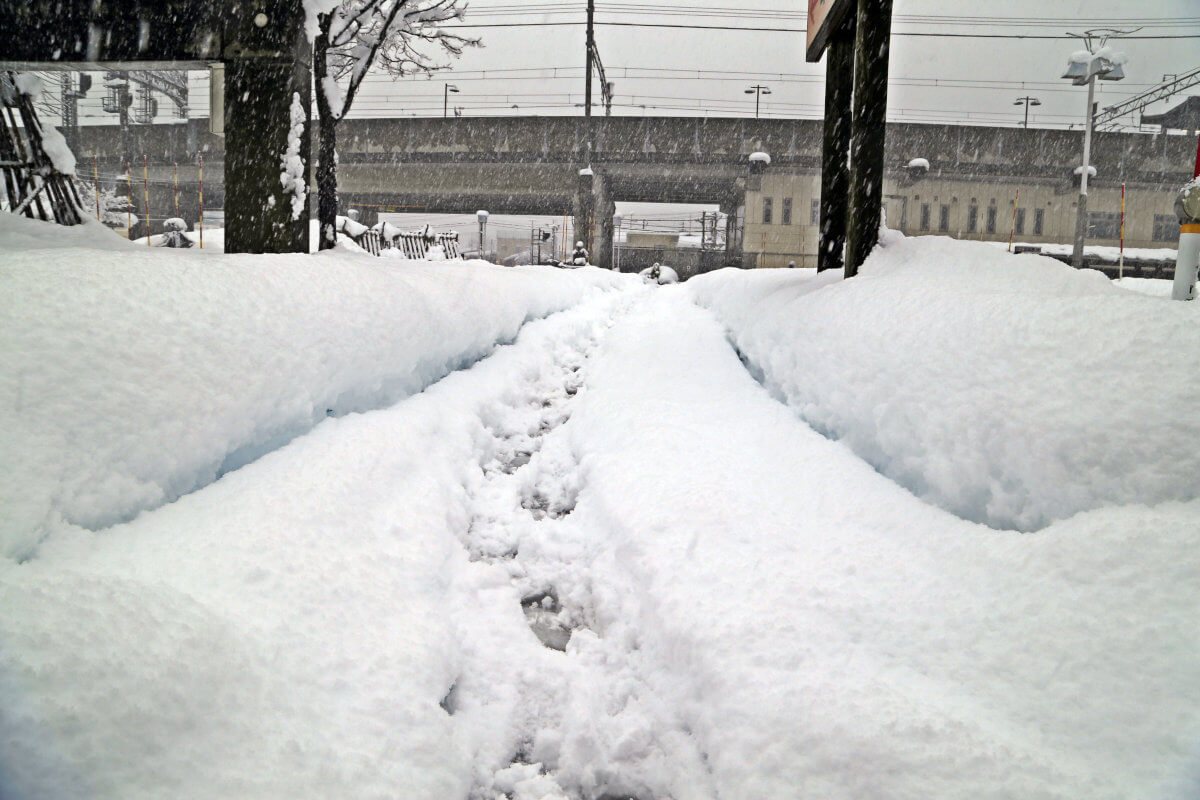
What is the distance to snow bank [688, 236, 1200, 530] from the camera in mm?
1986

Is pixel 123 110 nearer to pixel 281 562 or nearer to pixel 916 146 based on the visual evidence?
pixel 916 146

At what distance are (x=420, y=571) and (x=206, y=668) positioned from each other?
0.85 meters

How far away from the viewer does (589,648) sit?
2152mm

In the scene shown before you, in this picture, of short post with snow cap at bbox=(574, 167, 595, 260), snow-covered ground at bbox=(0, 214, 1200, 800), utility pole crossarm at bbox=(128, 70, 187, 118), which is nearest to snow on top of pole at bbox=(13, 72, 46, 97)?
snow-covered ground at bbox=(0, 214, 1200, 800)

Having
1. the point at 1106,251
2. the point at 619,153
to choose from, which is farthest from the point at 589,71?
the point at 1106,251

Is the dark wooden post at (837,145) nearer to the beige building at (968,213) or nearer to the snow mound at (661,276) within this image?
the snow mound at (661,276)

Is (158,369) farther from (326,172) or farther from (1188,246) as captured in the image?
(326,172)

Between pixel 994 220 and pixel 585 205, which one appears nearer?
pixel 585 205

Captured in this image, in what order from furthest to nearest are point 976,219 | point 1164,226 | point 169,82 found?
1. point 1164,226
2. point 976,219
3. point 169,82

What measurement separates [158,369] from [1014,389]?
9.45ft

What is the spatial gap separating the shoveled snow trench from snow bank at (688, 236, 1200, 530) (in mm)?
138

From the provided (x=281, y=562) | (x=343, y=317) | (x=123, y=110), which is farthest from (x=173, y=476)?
(x=123, y=110)

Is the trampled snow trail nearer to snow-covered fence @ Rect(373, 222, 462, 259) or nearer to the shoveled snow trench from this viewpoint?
the shoveled snow trench

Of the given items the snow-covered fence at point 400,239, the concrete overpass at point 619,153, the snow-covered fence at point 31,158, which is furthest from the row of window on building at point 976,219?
the snow-covered fence at point 31,158
